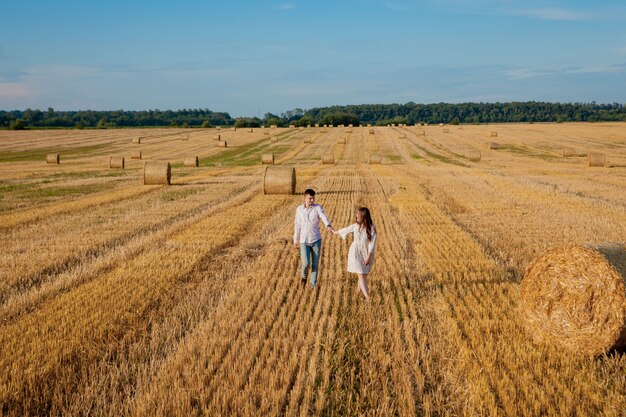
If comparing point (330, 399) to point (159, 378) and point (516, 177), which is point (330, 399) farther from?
point (516, 177)

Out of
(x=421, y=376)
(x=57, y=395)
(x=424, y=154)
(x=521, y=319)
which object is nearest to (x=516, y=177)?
(x=424, y=154)

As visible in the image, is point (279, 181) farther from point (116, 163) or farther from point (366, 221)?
point (116, 163)

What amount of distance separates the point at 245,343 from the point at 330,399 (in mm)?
1712

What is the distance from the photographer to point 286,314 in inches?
330

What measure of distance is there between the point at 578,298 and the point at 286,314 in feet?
13.1

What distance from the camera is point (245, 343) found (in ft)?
23.5

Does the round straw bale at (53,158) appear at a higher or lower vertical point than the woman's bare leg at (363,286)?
higher

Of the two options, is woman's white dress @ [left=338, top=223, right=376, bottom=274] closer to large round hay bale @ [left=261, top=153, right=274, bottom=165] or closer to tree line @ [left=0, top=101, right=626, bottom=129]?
large round hay bale @ [left=261, top=153, right=274, bottom=165]

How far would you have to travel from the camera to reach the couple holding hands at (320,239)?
879 cm

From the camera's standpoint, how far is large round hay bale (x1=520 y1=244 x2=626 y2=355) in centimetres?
675

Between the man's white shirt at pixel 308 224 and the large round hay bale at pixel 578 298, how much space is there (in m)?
3.50

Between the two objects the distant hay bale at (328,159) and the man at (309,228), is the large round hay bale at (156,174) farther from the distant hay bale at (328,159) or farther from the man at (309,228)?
the man at (309,228)

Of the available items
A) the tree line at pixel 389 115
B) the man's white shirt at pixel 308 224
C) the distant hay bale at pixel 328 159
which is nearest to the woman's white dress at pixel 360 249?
the man's white shirt at pixel 308 224

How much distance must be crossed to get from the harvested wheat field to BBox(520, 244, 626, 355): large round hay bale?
32 mm
